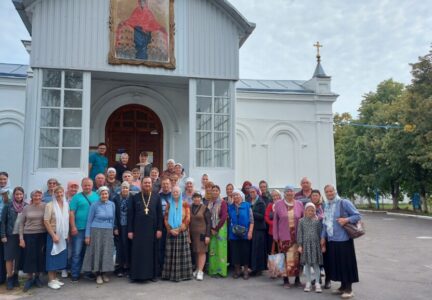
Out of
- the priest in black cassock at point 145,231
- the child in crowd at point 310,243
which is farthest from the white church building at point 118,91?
the child in crowd at point 310,243

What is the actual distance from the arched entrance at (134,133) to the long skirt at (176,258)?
18.7ft

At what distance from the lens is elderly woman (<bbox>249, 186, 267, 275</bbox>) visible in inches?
278

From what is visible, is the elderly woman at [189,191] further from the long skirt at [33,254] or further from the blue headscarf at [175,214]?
the long skirt at [33,254]

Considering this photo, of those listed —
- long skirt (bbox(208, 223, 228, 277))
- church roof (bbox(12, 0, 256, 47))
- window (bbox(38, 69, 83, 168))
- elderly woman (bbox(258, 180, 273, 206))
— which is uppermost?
church roof (bbox(12, 0, 256, 47))

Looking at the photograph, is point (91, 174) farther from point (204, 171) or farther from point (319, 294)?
point (319, 294)

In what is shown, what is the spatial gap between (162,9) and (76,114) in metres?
3.56

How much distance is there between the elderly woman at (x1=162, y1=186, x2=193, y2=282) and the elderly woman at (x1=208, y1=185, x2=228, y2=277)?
1.72 feet

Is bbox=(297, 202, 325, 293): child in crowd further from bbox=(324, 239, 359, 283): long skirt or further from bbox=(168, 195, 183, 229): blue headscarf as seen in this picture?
bbox=(168, 195, 183, 229): blue headscarf

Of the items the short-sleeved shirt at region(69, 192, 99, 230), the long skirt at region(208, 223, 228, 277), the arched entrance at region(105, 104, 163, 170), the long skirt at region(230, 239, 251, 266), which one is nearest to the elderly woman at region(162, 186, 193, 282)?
the long skirt at region(208, 223, 228, 277)

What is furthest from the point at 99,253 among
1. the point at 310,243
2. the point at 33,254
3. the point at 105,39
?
the point at 105,39

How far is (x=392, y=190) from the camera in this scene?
2850 centimetres

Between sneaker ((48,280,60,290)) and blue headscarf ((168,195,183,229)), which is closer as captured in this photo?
sneaker ((48,280,60,290))

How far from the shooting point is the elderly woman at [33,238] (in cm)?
611

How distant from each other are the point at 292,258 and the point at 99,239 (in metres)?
3.30
